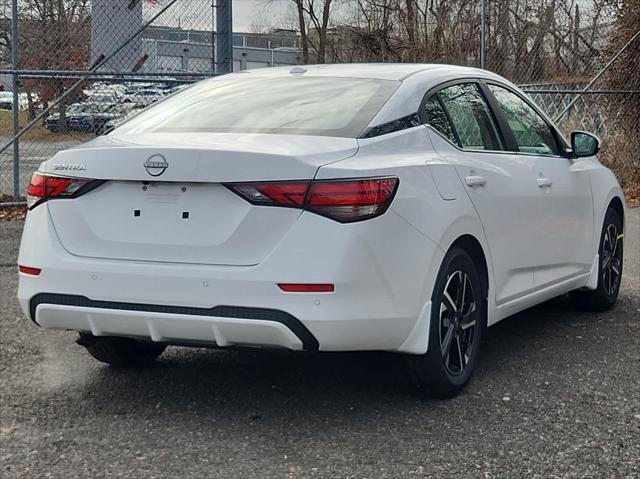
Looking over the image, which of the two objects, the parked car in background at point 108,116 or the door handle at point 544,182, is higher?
the parked car in background at point 108,116

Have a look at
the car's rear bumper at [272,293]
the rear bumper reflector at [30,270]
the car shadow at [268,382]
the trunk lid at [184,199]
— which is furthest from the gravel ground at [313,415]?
the trunk lid at [184,199]

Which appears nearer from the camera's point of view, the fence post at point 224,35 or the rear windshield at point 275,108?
the rear windshield at point 275,108

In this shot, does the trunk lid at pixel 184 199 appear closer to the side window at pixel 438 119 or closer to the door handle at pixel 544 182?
the side window at pixel 438 119

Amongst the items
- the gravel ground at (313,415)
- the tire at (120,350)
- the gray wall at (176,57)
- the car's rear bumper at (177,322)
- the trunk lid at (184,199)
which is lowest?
the gravel ground at (313,415)

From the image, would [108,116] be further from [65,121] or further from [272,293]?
[272,293]

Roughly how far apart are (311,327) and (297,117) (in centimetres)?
108

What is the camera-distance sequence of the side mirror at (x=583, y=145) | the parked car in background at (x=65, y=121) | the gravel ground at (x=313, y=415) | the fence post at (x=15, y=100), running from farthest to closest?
the parked car in background at (x=65, y=121) < the fence post at (x=15, y=100) < the side mirror at (x=583, y=145) < the gravel ground at (x=313, y=415)

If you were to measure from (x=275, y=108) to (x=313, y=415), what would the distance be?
141cm

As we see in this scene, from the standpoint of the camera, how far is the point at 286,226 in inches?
151

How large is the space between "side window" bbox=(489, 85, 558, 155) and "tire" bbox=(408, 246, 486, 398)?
121cm

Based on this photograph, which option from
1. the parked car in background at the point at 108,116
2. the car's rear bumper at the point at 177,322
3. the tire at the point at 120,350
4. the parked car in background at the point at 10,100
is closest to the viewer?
the car's rear bumper at the point at 177,322

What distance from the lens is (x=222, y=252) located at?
154 inches

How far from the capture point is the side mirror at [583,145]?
604cm

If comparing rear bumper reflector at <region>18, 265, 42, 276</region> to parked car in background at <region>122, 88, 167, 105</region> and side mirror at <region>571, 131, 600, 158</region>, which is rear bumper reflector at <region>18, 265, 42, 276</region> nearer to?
side mirror at <region>571, 131, 600, 158</region>
